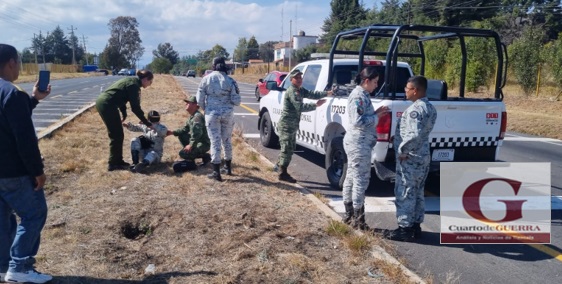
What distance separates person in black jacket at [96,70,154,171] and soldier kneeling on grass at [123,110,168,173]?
0.17m

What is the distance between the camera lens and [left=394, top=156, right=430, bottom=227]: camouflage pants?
15.2ft

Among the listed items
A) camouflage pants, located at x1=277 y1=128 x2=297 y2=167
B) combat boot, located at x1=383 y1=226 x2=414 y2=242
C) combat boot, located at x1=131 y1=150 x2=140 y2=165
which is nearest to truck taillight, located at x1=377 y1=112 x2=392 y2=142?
combat boot, located at x1=383 y1=226 x2=414 y2=242

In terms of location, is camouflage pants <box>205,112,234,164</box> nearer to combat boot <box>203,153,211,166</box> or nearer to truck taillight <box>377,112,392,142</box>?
combat boot <box>203,153,211,166</box>

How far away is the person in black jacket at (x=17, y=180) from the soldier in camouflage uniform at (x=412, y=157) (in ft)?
10.9

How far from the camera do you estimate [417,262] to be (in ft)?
14.1

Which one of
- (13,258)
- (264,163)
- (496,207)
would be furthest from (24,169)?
(496,207)

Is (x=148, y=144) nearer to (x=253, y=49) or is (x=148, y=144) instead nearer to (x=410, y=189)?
A: (x=410, y=189)

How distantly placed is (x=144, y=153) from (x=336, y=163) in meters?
3.03

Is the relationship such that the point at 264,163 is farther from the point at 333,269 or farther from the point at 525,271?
the point at 525,271

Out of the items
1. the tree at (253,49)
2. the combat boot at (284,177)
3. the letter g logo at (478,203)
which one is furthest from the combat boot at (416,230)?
the tree at (253,49)

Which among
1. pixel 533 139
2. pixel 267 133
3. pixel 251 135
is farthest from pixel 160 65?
pixel 267 133

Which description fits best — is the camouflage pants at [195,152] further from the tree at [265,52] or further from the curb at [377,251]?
the tree at [265,52]

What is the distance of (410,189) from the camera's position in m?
4.68

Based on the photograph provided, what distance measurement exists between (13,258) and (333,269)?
2562 millimetres
